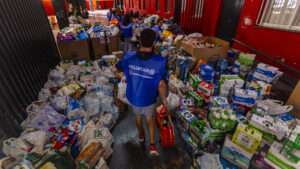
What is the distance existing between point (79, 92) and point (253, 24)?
4913 millimetres

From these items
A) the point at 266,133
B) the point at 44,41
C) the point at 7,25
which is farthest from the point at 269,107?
the point at 44,41

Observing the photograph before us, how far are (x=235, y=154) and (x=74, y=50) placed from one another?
4668 mm

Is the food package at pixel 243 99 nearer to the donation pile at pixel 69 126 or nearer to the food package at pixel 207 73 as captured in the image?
the food package at pixel 207 73

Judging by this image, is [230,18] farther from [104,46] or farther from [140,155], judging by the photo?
[140,155]

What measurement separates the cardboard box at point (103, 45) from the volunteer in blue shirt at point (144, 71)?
3.25 meters

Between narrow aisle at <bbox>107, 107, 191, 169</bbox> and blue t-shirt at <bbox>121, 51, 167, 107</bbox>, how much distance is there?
0.87 meters

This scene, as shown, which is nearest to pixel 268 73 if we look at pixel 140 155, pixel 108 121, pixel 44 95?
pixel 140 155

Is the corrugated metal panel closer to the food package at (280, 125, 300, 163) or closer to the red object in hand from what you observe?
the red object in hand

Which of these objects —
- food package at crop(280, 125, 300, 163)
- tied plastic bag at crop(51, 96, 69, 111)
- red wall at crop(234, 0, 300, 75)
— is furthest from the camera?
red wall at crop(234, 0, 300, 75)

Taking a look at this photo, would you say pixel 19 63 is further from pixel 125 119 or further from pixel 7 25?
pixel 125 119

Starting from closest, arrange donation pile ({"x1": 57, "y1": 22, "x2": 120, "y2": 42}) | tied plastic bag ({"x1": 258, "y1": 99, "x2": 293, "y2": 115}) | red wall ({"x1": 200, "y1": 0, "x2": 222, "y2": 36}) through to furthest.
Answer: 1. tied plastic bag ({"x1": 258, "y1": 99, "x2": 293, "y2": 115})
2. donation pile ({"x1": 57, "y1": 22, "x2": 120, "y2": 42})
3. red wall ({"x1": 200, "y1": 0, "x2": 222, "y2": 36})

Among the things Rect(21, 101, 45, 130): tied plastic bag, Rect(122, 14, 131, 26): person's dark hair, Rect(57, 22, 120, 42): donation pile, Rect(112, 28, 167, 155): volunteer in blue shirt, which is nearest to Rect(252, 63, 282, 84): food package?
Rect(112, 28, 167, 155): volunteer in blue shirt

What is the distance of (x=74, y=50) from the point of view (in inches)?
173

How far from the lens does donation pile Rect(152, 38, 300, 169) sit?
158 centimetres
